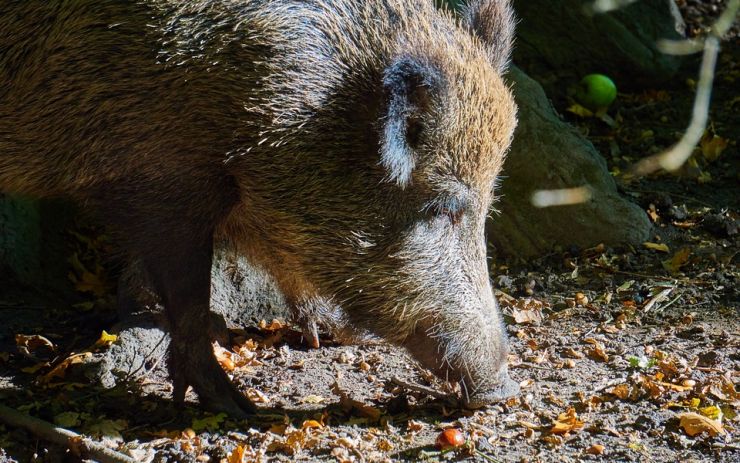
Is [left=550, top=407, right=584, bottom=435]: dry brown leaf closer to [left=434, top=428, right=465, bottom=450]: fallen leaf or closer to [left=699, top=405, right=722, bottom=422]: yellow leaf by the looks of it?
[left=434, top=428, right=465, bottom=450]: fallen leaf

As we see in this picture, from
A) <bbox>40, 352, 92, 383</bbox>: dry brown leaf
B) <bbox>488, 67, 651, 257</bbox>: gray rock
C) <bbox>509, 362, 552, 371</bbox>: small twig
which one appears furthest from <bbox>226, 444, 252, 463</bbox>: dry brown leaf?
<bbox>488, 67, 651, 257</bbox>: gray rock

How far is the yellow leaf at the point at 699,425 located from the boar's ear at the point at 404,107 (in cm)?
161

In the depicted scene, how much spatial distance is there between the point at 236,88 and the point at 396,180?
2.67 ft

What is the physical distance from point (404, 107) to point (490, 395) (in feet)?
4.53

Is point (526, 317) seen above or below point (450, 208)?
below

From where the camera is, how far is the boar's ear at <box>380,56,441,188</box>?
3994mm

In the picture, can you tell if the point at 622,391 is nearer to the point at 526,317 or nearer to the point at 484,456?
the point at 484,456

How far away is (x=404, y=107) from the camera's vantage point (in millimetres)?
4039

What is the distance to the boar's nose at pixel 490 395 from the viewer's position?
14.2 feet

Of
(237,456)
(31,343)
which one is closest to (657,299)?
(237,456)

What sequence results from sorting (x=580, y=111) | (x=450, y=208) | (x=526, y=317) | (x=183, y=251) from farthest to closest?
(x=580, y=111)
(x=526, y=317)
(x=450, y=208)
(x=183, y=251)

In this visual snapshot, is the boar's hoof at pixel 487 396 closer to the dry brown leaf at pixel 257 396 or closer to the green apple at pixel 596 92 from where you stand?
the dry brown leaf at pixel 257 396

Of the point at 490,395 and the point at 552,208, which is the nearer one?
the point at 490,395

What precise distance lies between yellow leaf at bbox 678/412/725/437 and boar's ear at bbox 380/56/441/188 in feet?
5.27
